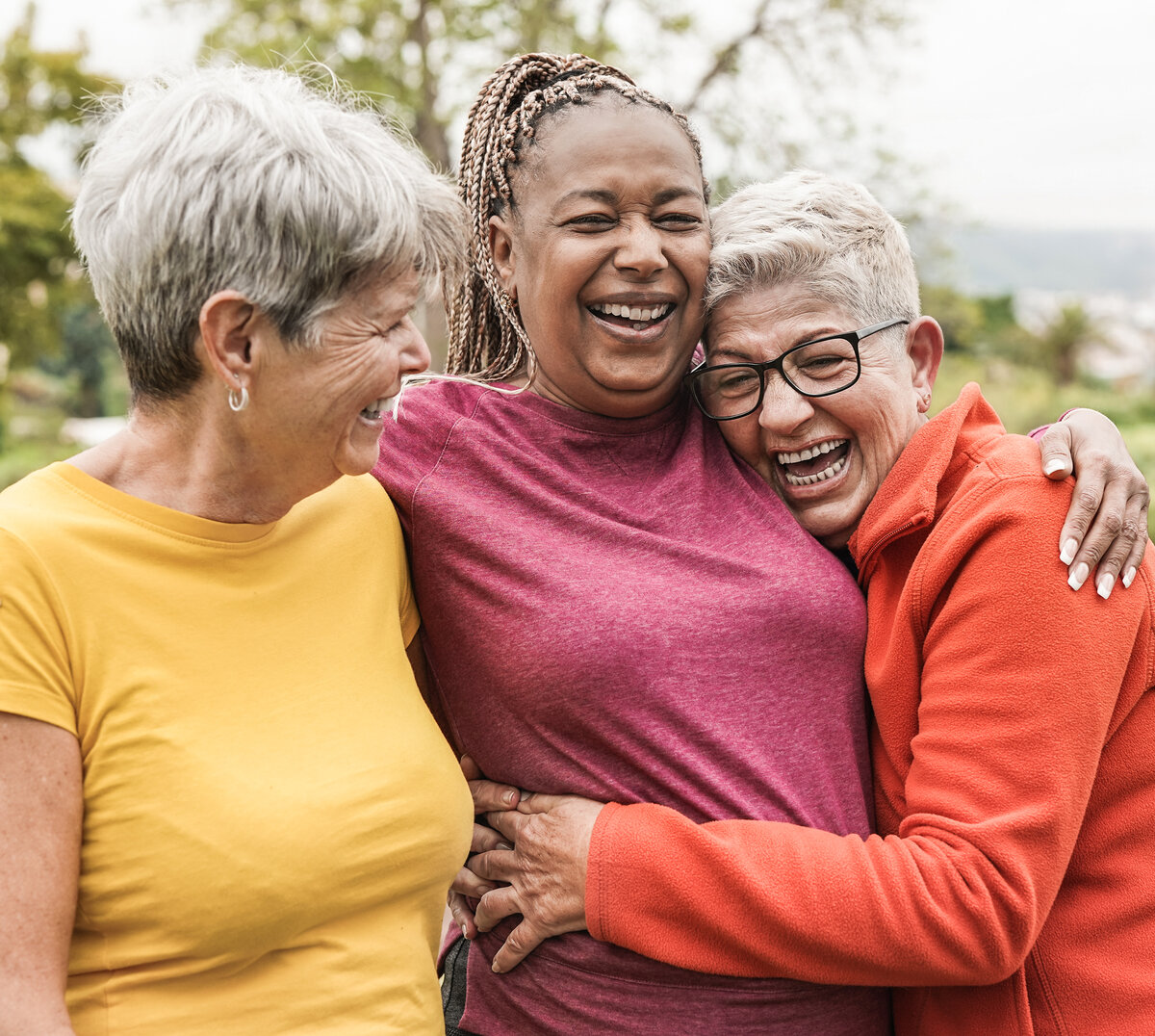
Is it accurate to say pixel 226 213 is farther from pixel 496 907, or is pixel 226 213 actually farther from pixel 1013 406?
pixel 1013 406

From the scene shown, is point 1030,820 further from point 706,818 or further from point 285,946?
point 285,946

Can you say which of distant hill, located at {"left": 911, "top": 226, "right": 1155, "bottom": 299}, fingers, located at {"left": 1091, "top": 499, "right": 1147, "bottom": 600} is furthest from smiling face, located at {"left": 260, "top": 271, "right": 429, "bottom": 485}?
distant hill, located at {"left": 911, "top": 226, "right": 1155, "bottom": 299}

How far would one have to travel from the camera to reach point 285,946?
1.73 metres

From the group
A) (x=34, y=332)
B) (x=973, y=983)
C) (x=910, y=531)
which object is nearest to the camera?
(x=973, y=983)

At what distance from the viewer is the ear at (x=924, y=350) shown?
7.63 feet

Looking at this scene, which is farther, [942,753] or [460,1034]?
[460,1034]

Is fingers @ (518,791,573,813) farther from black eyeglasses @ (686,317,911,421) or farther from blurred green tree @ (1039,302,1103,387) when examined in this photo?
blurred green tree @ (1039,302,1103,387)

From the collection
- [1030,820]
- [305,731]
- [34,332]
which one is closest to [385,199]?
[305,731]

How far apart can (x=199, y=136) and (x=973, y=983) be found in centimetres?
184

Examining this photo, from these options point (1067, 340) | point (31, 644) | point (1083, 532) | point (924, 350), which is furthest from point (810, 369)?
point (1067, 340)

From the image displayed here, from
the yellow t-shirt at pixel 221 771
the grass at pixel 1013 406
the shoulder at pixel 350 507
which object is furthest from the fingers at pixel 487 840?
the grass at pixel 1013 406

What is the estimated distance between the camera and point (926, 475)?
2.04 m

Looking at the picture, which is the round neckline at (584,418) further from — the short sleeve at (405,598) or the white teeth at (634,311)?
the short sleeve at (405,598)

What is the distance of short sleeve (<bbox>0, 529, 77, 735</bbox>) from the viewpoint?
148 cm
